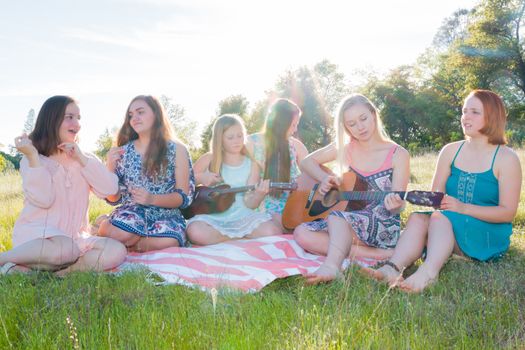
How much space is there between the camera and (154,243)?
192 inches

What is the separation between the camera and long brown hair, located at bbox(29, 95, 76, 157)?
440 centimetres

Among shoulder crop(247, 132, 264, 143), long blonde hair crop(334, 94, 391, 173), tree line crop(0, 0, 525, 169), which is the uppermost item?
tree line crop(0, 0, 525, 169)

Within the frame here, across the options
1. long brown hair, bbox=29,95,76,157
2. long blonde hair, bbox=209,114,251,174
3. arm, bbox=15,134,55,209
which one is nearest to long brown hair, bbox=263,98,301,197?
long blonde hair, bbox=209,114,251,174

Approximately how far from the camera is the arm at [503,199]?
412 cm

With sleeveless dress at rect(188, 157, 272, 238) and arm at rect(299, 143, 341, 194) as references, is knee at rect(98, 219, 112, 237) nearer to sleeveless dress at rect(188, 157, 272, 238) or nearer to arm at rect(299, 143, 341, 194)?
sleeveless dress at rect(188, 157, 272, 238)

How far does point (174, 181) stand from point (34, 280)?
5.55ft

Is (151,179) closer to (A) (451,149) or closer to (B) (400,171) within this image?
(B) (400,171)

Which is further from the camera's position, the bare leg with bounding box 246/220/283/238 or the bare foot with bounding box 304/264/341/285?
the bare leg with bounding box 246/220/283/238

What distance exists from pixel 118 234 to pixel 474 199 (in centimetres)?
299

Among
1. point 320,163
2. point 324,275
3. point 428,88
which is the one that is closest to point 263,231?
point 320,163

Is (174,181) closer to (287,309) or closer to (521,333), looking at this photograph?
(287,309)

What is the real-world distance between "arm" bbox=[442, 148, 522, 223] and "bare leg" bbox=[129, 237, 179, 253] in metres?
2.38

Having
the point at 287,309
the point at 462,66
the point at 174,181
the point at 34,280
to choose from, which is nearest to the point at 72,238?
the point at 34,280

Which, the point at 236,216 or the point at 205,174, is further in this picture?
the point at 205,174
